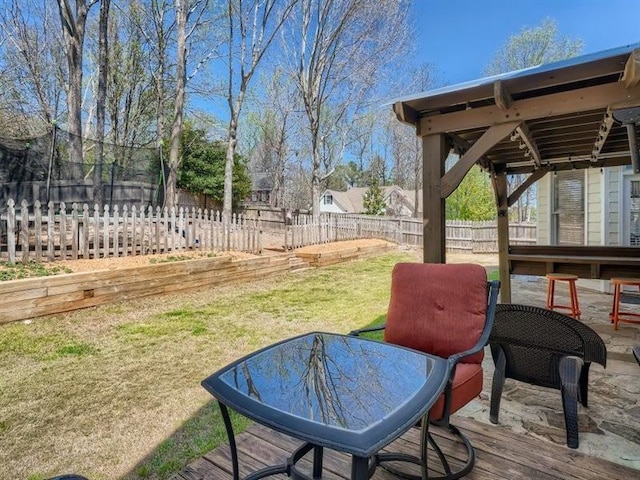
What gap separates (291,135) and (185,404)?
77.2 feet

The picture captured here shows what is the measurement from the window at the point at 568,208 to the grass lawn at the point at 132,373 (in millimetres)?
4108

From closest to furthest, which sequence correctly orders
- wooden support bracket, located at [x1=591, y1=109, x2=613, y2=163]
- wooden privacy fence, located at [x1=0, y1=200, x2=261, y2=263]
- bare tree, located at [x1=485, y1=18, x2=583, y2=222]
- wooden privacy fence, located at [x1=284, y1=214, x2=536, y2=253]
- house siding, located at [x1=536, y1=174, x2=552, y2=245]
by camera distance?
wooden support bracket, located at [x1=591, y1=109, x2=613, y2=163] < wooden privacy fence, located at [x1=0, y1=200, x2=261, y2=263] < house siding, located at [x1=536, y1=174, x2=552, y2=245] < wooden privacy fence, located at [x1=284, y1=214, x2=536, y2=253] < bare tree, located at [x1=485, y1=18, x2=583, y2=222]

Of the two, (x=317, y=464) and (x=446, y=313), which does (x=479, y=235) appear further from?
(x=317, y=464)

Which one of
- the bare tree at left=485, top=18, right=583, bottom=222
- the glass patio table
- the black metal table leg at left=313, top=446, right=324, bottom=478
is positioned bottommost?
the black metal table leg at left=313, top=446, right=324, bottom=478

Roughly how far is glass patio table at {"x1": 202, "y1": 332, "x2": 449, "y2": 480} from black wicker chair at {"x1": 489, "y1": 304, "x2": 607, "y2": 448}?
967mm

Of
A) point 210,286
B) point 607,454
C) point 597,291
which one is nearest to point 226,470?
point 607,454

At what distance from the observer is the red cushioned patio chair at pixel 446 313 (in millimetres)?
2113

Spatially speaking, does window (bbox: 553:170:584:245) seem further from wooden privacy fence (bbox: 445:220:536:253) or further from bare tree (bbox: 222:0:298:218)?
bare tree (bbox: 222:0:298:218)

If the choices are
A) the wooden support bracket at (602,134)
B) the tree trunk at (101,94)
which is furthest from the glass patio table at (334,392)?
the tree trunk at (101,94)

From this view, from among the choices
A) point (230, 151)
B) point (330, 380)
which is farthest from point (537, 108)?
point (230, 151)

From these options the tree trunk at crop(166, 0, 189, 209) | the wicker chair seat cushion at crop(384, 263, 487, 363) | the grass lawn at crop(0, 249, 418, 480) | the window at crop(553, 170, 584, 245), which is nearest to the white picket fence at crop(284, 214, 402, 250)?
the tree trunk at crop(166, 0, 189, 209)

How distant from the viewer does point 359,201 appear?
1427 inches

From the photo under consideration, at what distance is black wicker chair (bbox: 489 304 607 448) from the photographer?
2.16 metres

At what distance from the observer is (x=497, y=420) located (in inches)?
92.8
